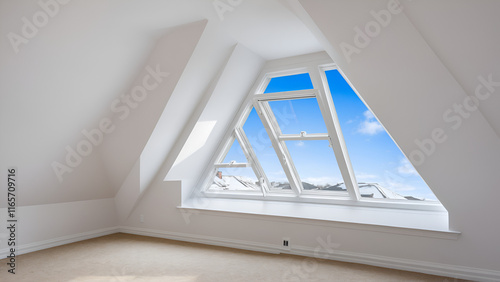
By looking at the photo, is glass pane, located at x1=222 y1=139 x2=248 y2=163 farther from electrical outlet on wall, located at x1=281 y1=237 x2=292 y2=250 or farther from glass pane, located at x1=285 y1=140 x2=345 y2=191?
electrical outlet on wall, located at x1=281 y1=237 x2=292 y2=250

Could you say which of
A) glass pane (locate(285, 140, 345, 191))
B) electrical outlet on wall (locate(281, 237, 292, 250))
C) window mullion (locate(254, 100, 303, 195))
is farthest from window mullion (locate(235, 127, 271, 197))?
electrical outlet on wall (locate(281, 237, 292, 250))

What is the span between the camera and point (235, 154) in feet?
17.9

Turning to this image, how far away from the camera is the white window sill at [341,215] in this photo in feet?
11.7

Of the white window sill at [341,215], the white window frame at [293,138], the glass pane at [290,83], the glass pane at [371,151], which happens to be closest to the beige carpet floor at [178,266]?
the white window sill at [341,215]

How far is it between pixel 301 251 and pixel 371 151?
155 cm

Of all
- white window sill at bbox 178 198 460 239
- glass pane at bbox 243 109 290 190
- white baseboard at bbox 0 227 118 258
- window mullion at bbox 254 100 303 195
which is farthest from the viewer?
glass pane at bbox 243 109 290 190

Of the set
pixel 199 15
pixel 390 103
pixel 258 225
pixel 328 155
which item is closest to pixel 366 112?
pixel 328 155

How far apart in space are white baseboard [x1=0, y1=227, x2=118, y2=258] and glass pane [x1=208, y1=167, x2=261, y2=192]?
1835 millimetres

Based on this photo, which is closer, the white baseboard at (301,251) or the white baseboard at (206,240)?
the white baseboard at (301,251)

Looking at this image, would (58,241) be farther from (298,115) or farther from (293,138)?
(298,115)

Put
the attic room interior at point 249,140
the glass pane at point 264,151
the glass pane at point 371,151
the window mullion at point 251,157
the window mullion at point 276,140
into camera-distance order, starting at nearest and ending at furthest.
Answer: the attic room interior at point 249,140, the glass pane at point 371,151, the window mullion at point 276,140, the glass pane at point 264,151, the window mullion at point 251,157

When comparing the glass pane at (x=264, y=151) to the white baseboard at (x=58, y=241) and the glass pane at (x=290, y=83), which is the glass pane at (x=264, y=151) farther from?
the white baseboard at (x=58, y=241)

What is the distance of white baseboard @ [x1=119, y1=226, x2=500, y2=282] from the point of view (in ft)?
10.8

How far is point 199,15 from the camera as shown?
3557mm
